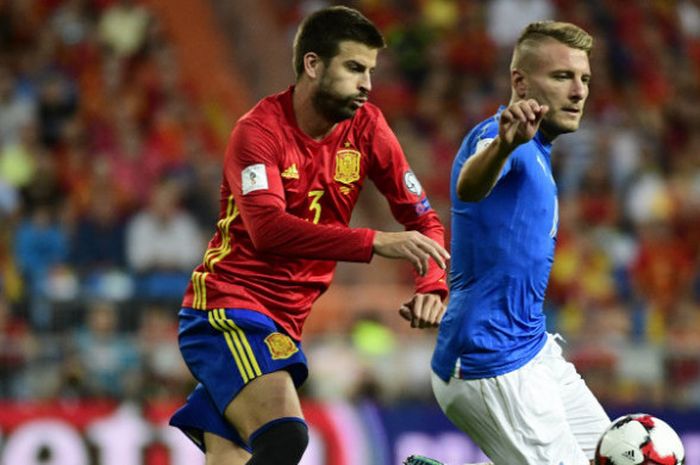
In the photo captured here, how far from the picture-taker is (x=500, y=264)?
16.3ft

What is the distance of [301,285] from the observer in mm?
5504

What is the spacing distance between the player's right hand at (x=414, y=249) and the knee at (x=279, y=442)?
778 millimetres

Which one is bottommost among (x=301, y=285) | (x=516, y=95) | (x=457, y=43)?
(x=301, y=285)

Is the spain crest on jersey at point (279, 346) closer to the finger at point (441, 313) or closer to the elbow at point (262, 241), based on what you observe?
the elbow at point (262, 241)

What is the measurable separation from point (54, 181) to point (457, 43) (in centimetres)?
446

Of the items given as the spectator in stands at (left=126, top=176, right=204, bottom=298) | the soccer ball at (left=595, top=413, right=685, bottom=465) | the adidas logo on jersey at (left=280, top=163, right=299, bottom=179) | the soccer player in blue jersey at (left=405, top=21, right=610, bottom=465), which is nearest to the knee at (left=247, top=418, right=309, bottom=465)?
the soccer player in blue jersey at (left=405, top=21, right=610, bottom=465)

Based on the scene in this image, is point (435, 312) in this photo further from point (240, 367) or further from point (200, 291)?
point (200, 291)

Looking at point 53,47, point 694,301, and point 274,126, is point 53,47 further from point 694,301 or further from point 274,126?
point 274,126

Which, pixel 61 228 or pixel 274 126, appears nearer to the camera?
pixel 274 126

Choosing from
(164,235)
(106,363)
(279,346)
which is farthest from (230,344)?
(164,235)

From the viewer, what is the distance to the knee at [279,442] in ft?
16.8

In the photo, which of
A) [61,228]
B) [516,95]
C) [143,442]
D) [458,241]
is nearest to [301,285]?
[458,241]

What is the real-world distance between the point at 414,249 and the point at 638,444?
1165 millimetres

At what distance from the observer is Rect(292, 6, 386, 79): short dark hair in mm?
5328
